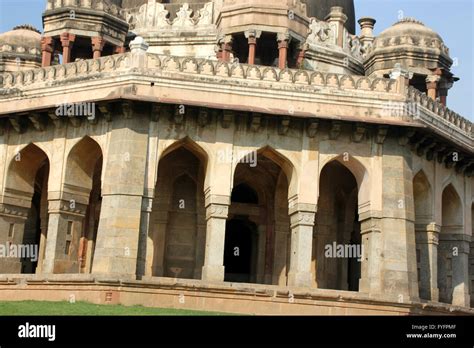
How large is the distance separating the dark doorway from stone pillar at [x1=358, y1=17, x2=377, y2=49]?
344 inches

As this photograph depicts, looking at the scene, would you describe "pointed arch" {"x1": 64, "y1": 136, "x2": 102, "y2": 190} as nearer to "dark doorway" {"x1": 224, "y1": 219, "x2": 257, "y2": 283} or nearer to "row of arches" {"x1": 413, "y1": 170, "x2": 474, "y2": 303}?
"dark doorway" {"x1": 224, "y1": 219, "x2": 257, "y2": 283}

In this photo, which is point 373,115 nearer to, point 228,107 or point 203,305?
point 228,107

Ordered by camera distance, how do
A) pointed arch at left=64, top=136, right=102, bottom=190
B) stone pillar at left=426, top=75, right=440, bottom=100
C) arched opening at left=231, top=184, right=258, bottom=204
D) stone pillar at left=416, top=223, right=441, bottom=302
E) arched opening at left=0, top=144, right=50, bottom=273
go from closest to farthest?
1. pointed arch at left=64, top=136, right=102, bottom=190
2. arched opening at left=0, top=144, right=50, bottom=273
3. stone pillar at left=416, top=223, right=441, bottom=302
4. arched opening at left=231, top=184, right=258, bottom=204
5. stone pillar at left=426, top=75, right=440, bottom=100

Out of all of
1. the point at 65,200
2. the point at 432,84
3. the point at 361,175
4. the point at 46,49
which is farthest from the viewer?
the point at 432,84

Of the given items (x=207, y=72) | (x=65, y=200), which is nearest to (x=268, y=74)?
(x=207, y=72)

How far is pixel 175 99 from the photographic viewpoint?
21.7m

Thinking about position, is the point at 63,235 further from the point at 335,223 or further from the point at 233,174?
the point at 335,223

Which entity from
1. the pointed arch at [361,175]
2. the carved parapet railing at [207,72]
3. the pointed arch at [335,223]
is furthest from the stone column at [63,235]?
the pointed arch at [335,223]

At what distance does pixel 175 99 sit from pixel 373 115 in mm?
5119

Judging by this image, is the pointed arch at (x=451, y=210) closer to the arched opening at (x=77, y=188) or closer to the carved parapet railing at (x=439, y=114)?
the carved parapet railing at (x=439, y=114)

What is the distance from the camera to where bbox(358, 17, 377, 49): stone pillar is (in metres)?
30.7

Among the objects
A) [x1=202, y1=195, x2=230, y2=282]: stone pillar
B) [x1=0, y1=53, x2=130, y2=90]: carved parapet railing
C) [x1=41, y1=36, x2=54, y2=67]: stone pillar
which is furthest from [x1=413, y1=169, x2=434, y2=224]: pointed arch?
[x1=41, y1=36, x2=54, y2=67]: stone pillar

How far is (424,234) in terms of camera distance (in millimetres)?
24078

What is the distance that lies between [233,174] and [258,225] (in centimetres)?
355
